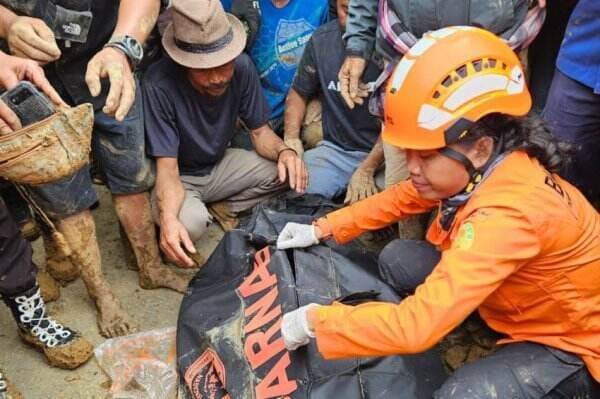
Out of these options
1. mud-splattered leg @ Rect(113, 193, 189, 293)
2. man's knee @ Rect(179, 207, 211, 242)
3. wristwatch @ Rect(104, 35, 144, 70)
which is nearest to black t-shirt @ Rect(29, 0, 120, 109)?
wristwatch @ Rect(104, 35, 144, 70)

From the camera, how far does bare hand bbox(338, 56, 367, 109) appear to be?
2.92 meters

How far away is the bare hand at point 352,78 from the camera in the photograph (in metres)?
2.92

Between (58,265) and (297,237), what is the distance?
1240 mm

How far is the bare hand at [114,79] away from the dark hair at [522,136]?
115 cm

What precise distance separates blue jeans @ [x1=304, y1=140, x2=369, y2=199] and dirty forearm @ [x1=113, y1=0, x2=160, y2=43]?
4.14 ft

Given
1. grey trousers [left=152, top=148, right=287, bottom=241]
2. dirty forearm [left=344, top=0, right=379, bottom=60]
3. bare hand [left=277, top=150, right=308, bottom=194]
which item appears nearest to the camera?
dirty forearm [left=344, top=0, right=379, bottom=60]

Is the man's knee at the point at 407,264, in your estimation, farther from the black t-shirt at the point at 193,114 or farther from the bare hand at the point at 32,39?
the bare hand at the point at 32,39

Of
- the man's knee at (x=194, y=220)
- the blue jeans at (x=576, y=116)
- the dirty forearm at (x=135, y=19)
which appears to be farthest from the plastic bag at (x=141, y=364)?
the blue jeans at (x=576, y=116)

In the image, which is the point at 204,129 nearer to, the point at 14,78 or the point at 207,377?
the point at 14,78

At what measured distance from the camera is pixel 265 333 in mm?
2328

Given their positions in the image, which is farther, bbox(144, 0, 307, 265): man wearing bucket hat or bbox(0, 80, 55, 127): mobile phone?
bbox(144, 0, 307, 265): man wearing bucket hat

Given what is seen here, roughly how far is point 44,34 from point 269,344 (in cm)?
129

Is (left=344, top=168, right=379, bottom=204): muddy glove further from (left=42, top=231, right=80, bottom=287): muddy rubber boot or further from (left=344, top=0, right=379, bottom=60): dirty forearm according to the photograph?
(left=42, top=231, right=80, bottom=287): muddy rubber boot

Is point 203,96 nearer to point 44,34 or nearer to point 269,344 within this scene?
point 44,34
